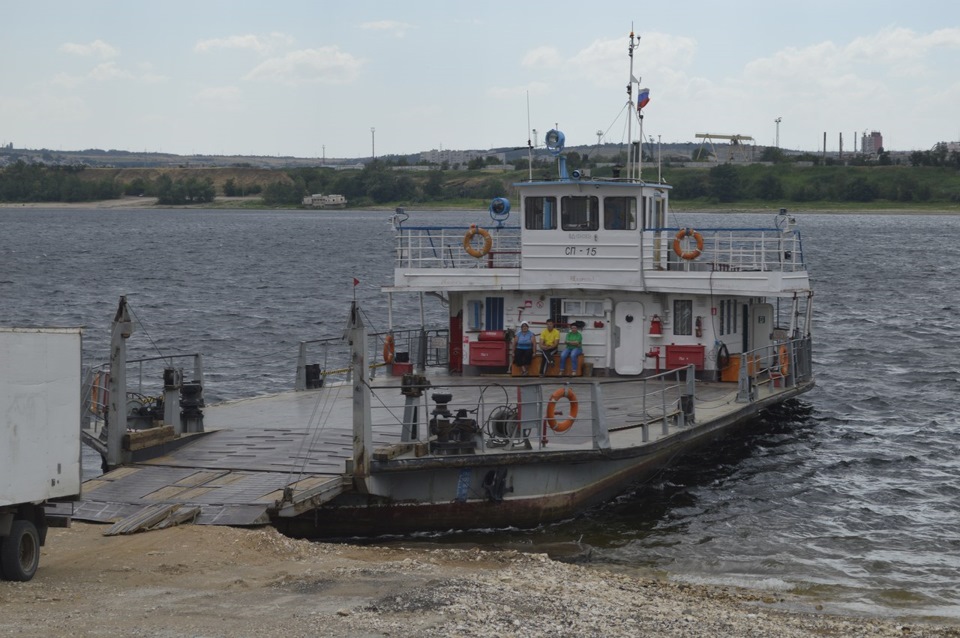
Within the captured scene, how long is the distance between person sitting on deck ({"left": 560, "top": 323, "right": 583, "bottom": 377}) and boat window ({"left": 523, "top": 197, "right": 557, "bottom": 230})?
2282mm

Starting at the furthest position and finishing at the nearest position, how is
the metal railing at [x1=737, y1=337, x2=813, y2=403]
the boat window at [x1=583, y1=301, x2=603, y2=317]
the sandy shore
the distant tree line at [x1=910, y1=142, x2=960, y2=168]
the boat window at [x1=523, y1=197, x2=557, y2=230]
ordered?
1. the distant tree line at [x1=910, y1=142, x2=960, y2=168]
2. the boat window at [x1=523, y1=197, x2=557, y2=230]
3. the boat window at [x1=583, y1=301, x2=603, y2=317]
4. the metal railing at [x1=737, y1=337, x2=813, y2=403]
5. the sandy shore

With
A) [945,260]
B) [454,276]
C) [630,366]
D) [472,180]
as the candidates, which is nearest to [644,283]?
[630,366]

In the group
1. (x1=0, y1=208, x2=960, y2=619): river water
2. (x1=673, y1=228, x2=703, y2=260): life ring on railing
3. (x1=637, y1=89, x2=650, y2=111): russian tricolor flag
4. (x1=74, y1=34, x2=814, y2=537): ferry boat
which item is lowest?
(x1=0, y1=208, x2=960, y2=619): river water

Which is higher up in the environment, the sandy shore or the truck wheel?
the truck wheel

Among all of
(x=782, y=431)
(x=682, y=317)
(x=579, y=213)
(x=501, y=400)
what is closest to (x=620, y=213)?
(x=579, y=213)

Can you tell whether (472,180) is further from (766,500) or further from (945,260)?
(766,500)

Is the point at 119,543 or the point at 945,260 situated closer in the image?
the point at 119,543

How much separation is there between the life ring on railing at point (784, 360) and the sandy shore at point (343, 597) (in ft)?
33.2

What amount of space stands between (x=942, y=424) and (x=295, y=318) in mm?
31684

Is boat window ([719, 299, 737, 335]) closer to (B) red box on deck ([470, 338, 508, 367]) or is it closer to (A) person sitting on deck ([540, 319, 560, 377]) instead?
(A) person sitting on deck ([540, 319, 560, 377])

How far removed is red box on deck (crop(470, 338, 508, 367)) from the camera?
83.8 ft

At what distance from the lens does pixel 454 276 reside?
25.8 m

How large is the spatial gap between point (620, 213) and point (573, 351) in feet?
9.55

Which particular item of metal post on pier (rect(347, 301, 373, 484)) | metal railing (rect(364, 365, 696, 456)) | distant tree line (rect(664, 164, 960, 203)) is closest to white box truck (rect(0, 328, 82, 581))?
metal post on pier (rect(347, 301, 373, 484))
